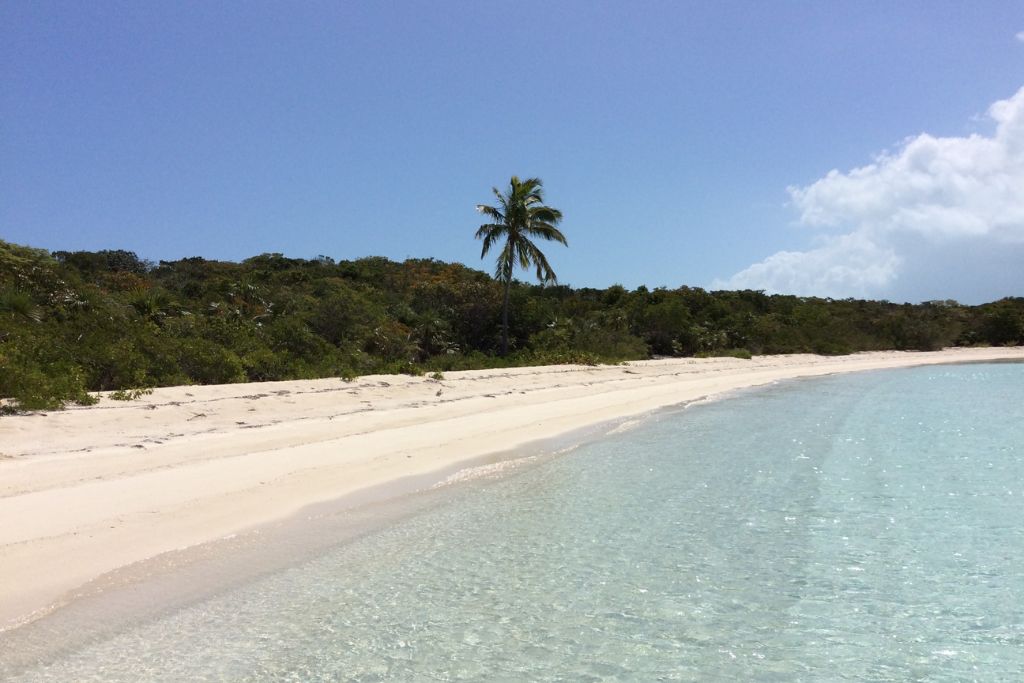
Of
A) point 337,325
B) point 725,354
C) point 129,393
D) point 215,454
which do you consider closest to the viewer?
point 215,454

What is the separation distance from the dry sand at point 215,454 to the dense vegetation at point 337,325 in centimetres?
171

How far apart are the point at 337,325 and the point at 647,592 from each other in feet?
64.3

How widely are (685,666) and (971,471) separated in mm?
7832

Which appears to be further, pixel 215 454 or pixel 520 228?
pixel 520 228

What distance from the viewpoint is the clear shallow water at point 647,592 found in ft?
12.8

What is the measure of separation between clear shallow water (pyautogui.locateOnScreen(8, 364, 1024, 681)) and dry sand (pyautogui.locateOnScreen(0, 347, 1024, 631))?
1.29 meters

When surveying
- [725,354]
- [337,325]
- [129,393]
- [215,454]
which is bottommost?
[215,454]

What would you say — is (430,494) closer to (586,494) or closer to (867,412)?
(586,494)

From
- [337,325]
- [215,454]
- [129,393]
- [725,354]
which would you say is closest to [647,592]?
[215,454]

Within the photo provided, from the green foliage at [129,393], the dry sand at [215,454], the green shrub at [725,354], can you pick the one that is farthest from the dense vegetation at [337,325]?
the dry sand at [215,454]

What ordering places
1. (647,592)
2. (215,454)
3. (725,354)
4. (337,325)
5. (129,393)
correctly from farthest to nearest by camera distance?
(725,354) → (337,325) → (129,393) → (215,454) → (647,592)

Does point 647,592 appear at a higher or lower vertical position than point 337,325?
lower

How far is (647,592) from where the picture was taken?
502cm

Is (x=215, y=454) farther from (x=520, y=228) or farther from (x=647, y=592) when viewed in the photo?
(x=520, y=228)
